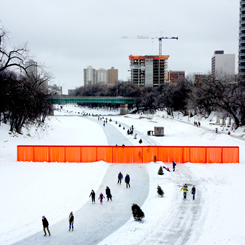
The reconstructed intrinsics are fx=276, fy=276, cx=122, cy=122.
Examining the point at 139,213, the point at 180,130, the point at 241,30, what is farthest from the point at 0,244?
the point at 241,30

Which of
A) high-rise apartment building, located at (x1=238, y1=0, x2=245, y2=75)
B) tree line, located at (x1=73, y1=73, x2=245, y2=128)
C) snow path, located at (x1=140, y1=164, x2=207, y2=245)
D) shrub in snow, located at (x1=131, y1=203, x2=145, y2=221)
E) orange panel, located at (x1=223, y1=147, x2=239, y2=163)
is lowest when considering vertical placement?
snow path, located at (x1=140, y1=164, x2=207, y2=245)

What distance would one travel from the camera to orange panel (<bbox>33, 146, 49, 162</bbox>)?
94.1ft

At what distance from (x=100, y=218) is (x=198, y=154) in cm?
1637

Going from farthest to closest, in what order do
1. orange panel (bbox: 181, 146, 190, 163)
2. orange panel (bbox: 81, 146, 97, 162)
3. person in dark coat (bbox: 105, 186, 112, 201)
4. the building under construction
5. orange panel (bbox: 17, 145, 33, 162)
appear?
the building under construction
orange panel (bbox: 181, 146, 190, 163)
orange panel (bbox: 81, 146, 97, 162)
orange panel (bbox: 17, 145, 33, 162)
person in dark coat (bbox: 105, 186, 112, 201)

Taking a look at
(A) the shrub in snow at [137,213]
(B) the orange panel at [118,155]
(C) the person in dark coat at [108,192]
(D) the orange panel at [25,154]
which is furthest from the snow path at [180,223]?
(D) the orange panel at [25,154]

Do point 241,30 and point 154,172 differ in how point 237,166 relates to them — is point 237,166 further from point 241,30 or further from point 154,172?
point 241,30

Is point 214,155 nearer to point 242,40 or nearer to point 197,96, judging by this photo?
point 197,96

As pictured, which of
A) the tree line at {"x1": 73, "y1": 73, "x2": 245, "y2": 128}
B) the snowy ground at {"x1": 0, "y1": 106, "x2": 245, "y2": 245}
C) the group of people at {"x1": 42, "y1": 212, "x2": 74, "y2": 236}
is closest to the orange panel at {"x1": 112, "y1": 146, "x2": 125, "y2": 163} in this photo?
the snowy ground at {"x1": 0, "y1": 106, "x2": 245, "y2": 245}

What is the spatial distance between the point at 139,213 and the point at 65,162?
15335 millimetres

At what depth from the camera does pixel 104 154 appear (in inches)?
1138

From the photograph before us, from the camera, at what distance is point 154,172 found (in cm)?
2514

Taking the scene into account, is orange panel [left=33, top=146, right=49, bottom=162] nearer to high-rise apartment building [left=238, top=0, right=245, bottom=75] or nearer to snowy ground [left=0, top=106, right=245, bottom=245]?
snowy ground [left=0, top=106, right=245, bottom=245]

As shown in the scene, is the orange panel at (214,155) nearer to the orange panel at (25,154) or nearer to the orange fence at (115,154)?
the orange fence at (115,154)

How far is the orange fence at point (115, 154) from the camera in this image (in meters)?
28.7
